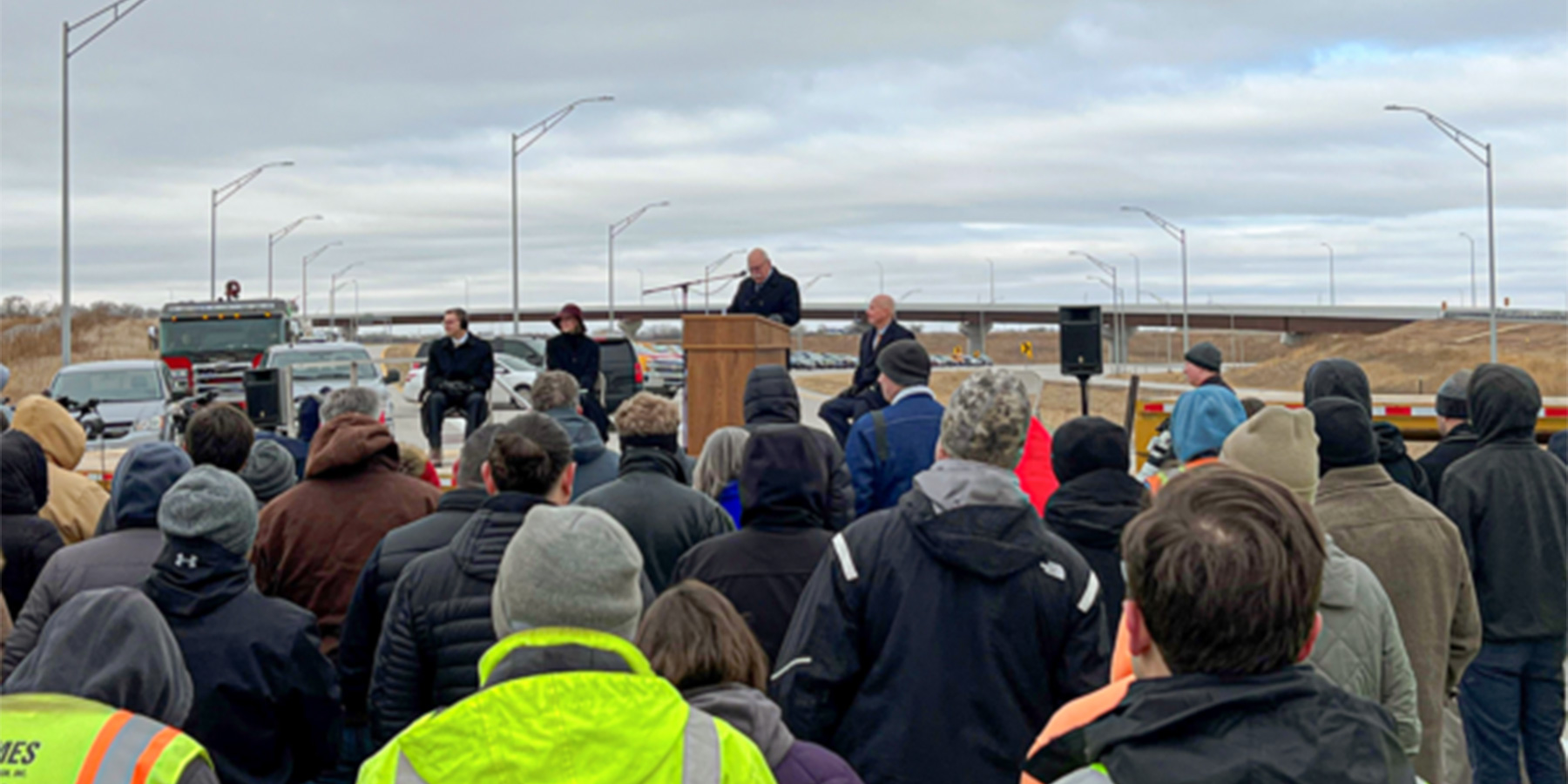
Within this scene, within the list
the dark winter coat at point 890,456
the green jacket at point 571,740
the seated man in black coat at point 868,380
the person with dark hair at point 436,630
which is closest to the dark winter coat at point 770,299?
the seated man in black coat at point 868,380

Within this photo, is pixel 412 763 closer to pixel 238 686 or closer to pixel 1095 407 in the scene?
pixel 238 686

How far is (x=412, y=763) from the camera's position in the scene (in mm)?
2395

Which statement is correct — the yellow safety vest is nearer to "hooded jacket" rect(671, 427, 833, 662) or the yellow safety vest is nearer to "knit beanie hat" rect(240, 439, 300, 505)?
"hooded jacket" rect(671, 427, 833, 662)

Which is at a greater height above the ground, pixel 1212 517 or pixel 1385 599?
pixel 1212 517

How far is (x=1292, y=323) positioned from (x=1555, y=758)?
118 metres

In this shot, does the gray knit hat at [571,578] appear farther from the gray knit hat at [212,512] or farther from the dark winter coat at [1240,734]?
the gray knit hat at [212,512]

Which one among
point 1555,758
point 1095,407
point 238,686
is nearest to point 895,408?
point 1555,758

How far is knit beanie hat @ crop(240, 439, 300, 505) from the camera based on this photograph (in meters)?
6.37

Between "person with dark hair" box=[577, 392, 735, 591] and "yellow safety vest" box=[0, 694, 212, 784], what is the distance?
2.58 meters

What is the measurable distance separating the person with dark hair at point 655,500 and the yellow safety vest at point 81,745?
2.58 m

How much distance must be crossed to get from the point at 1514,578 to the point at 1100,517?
2175mm

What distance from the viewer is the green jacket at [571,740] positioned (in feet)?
7.75

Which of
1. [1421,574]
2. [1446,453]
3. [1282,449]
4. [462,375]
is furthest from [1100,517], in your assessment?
[462,375]

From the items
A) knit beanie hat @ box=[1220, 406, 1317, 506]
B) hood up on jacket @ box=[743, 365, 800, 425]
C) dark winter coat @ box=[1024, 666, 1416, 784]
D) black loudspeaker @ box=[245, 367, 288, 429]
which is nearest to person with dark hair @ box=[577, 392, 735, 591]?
hood up on jacket @ box=[743, 365, 800, 425]
